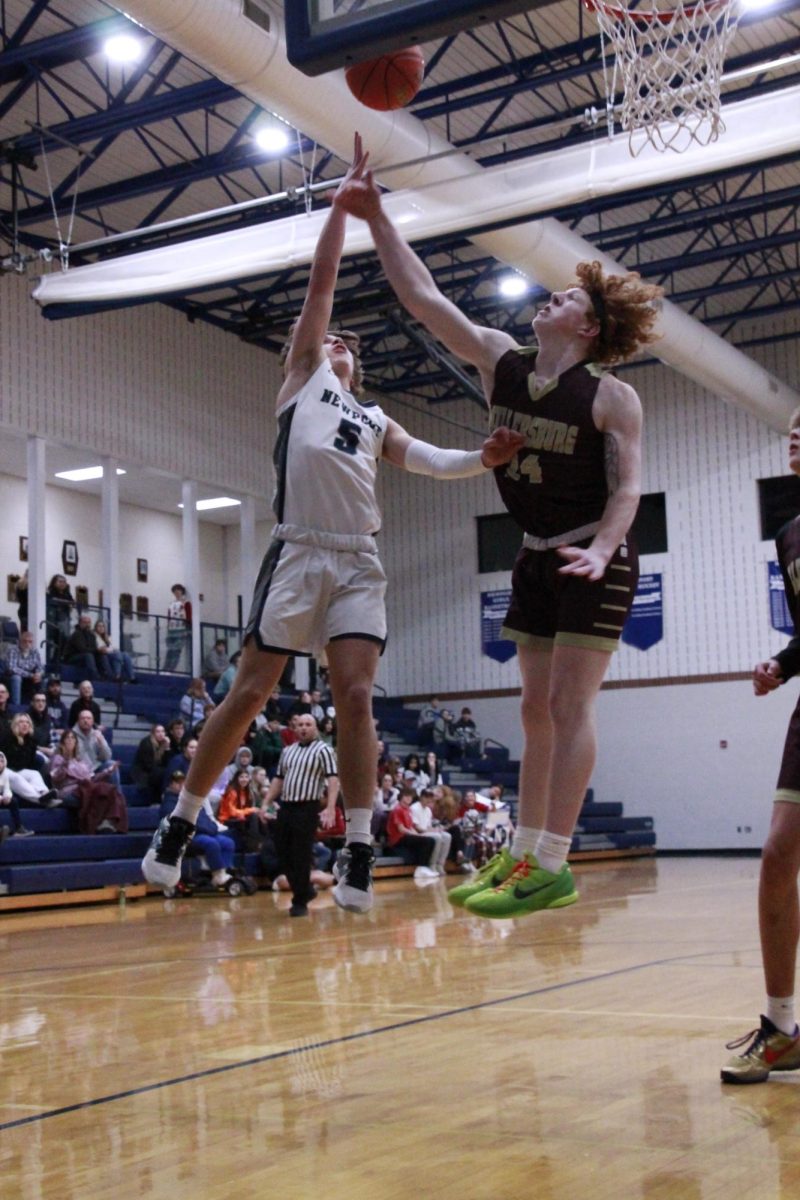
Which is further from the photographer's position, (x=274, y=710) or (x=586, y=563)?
(x=274, y=710)

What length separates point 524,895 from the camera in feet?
16.0

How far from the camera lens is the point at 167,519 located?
2927cm

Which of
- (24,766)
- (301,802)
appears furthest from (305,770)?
(24,766)

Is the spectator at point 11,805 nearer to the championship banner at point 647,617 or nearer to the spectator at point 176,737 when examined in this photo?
the spectator at point 176,737

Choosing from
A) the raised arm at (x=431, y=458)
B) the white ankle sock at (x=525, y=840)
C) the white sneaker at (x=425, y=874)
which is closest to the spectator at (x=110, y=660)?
the white sneaker at (x=425, y=874)

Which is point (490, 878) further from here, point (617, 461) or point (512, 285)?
point (512, 285)

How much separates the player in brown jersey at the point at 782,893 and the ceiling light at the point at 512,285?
→ 16.4 m

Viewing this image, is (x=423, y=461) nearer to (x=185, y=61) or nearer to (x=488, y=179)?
(x=488, y=179)

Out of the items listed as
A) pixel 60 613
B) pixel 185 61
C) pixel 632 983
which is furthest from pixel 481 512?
pixel 632 983

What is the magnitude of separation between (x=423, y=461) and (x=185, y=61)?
13.0 metres

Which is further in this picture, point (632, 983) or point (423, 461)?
point (632, 983)

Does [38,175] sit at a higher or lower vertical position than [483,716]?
higher

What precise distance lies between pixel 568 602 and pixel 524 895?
3.38 ft

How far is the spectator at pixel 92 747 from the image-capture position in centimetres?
1605
